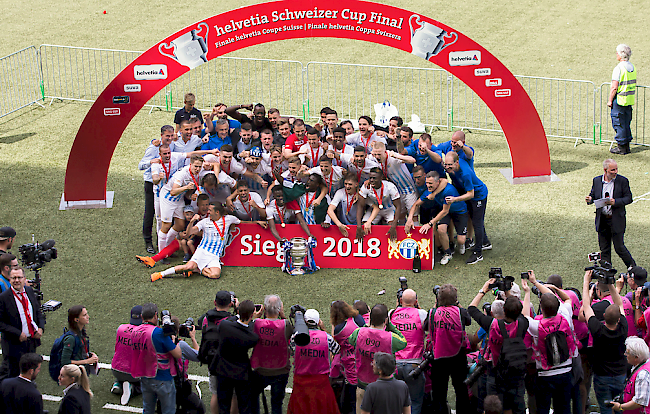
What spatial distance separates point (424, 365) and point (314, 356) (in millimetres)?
1238

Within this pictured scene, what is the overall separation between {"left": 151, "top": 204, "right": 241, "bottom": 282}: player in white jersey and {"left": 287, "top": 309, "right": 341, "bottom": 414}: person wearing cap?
15.1 feet

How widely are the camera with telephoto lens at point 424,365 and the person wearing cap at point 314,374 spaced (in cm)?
87

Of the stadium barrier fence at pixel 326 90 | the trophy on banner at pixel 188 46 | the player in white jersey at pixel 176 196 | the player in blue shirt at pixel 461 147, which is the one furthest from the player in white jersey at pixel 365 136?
the stadium barrier fence at pixel 326 90

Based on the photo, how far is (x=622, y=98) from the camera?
1702 centimetres

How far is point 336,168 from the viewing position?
1357cm

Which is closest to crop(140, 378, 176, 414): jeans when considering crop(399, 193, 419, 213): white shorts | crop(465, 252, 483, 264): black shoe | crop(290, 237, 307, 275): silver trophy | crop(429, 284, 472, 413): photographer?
crop(429, 284, 472, 413): photographer

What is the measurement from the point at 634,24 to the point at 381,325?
1815 cm

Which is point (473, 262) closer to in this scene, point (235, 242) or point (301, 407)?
point (235, 242)

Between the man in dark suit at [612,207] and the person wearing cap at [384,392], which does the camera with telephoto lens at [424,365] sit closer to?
the person wearing cap at [384,392]

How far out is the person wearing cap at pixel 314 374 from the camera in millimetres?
8844

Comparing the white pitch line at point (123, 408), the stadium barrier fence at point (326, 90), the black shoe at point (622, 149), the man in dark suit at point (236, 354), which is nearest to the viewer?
the man in dark suit at point (236, 354)

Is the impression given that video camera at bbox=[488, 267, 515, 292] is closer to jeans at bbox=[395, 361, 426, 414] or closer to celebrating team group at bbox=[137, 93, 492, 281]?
jeans at bbox=[395, 361, 426, 414]

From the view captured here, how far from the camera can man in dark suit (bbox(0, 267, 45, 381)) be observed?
977 cm

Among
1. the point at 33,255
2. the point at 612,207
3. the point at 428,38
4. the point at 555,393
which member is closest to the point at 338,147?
the point at 428,38
